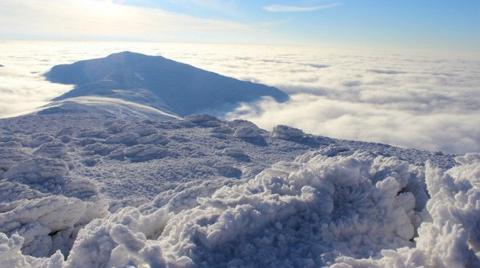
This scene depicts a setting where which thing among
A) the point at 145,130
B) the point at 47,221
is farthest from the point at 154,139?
the point at 47,221

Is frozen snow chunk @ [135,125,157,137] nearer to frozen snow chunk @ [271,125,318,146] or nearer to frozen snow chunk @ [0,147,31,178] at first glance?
frozen snow chunk @ [271,125,318,146]

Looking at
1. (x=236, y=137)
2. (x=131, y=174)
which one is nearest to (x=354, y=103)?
(x=236, y=137)

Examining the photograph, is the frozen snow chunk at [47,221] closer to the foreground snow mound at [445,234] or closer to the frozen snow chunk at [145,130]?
the foreground snow mound at [445,234]

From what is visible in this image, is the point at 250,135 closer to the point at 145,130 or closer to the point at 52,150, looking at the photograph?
the point at 145,130

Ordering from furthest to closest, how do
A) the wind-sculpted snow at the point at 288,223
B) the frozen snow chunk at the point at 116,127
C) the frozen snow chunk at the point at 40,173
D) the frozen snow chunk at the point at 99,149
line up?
the frozen snow chunk at the point at 116,127 → the frozen snow chunk at the point at 99,149 → the frozen snow chunk at the point at 40,173 → the wind-sculpted snow at the point at 288,223

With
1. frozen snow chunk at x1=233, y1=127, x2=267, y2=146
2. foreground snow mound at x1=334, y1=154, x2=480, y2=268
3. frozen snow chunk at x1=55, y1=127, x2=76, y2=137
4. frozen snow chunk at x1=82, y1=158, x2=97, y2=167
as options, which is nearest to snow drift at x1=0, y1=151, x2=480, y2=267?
foreground snow mound at x1=334, y1=154, x2=480, y2=268

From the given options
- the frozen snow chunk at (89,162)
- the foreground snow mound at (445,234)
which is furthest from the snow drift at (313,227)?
the frozen snow chunk at (89,162)
